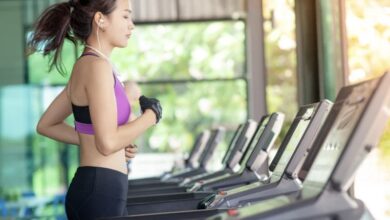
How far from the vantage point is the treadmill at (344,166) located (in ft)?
7.54

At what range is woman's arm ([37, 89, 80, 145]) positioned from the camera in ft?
12.5

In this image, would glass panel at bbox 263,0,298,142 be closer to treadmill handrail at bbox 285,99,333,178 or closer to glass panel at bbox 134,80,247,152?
glass panel at bbox 134,80,247,152

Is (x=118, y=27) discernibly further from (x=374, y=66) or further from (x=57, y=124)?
(x=374, y=66)

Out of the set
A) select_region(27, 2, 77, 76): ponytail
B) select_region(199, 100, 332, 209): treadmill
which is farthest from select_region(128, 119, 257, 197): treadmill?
select_region(27, 2, 77, 76): ponytail

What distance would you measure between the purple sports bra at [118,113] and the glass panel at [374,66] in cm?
203

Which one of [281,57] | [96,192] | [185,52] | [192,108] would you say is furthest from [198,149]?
[96,192]

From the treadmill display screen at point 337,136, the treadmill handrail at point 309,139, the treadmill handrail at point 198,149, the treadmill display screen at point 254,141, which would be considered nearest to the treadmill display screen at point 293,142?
the treadmill handrail at point 309,139

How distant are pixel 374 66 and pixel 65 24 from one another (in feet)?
8.30

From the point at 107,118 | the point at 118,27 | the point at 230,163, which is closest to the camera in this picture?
the point at 107,118

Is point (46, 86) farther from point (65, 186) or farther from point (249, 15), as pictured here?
point (249, 15)

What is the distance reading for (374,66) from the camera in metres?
5.63

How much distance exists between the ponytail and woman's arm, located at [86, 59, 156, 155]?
38 cm

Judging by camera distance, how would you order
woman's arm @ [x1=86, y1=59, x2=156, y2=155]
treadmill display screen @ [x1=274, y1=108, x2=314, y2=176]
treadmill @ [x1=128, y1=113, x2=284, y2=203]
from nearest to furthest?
woman's arm @ [x1=86, y1=59, x2=156, y2=155], treadmill display screen @ [x1=274, y1=108, x2=314, y2=176], treadmill @ [x1=128, y1=113, x2=284, y2=203]

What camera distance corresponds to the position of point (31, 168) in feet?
33.7
